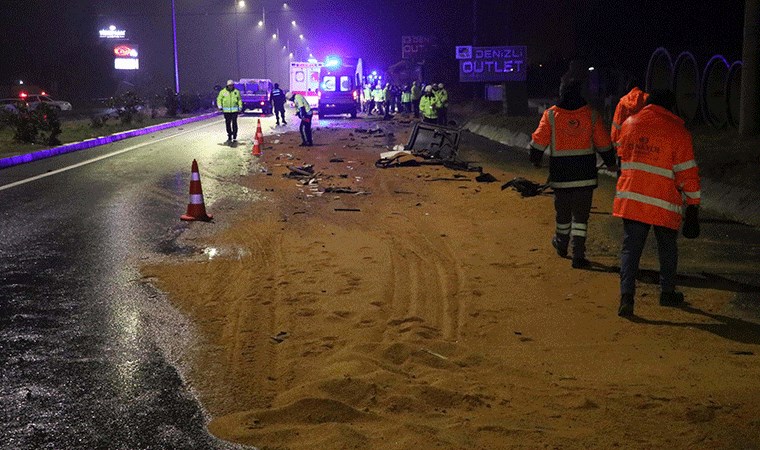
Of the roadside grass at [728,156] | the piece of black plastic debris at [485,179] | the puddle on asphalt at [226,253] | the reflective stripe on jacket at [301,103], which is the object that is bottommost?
the puddle on asphalt at [226,253]

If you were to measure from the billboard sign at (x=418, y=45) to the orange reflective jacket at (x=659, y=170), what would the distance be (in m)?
58.7

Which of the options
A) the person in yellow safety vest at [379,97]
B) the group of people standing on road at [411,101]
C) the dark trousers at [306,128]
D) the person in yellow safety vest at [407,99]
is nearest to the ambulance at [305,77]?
the person in yellow safety vest at [379,97]

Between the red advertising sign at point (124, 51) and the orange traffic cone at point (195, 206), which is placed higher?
the red advertising sign at point (124, 51)

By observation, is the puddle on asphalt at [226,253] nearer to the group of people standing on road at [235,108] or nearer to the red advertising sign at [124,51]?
the group of people standing on road at [235,108]

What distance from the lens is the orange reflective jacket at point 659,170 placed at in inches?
261

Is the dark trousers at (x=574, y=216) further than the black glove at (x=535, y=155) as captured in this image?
No

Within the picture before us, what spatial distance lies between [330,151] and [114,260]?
1475cm

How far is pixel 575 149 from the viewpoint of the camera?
870cm

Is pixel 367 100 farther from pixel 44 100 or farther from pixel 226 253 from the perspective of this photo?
pixel 226 253

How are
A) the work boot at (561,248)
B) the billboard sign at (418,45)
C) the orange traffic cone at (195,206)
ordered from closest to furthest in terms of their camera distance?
the work boot at (561,248) < the orange traffic cone at (195,206) < the billboard sign at (418,45)

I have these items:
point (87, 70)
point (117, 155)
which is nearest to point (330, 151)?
point (117, 155)

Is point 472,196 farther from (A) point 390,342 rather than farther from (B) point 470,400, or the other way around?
(B) point 470,400

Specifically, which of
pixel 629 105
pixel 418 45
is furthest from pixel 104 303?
pixel 418 45

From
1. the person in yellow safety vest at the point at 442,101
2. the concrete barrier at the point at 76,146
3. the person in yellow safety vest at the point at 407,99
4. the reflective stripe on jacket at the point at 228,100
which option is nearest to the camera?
the concrete barrier at the point at 76,146
